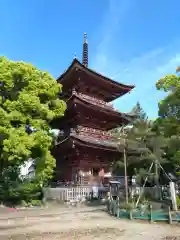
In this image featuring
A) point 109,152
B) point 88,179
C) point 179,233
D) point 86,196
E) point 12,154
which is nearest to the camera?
point 179,233

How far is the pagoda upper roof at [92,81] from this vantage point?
23.3 m

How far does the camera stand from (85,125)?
23.9 meters

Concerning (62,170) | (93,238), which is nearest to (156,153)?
(93,238)

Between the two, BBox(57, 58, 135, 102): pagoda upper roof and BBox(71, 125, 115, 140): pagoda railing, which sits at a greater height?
BBox(57, 58, 135, 102): pagoda upper roof

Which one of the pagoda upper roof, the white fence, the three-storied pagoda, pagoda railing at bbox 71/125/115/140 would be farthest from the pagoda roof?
the white fence

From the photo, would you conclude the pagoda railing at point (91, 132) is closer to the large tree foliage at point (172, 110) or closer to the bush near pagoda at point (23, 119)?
the bush near pagoda at point (23, 119)

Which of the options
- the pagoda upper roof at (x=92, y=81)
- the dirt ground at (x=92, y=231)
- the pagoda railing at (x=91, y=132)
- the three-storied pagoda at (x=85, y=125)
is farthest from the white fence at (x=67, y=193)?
the pagoda upper roof at (x=92, y=81)

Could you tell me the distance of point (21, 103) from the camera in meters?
16.5

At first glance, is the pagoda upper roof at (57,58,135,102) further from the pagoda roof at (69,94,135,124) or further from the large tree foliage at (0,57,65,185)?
the large tree foliage at (0,57,65,185)

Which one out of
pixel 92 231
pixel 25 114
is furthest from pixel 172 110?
pixel 92 231

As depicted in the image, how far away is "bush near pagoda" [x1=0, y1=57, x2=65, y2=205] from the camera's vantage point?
1576cm

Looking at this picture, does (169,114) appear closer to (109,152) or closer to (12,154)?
(109,152)

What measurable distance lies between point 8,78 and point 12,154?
215 inches

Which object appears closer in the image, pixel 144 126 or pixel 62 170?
pixel 144 126
